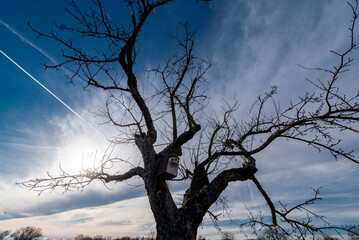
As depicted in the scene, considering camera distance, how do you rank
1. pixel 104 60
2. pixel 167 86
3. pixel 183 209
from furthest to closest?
pixel 167 86 < pixel 104 60 < pixel 183 209

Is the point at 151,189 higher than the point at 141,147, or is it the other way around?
the point at 141,147

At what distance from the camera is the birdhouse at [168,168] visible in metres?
2.82

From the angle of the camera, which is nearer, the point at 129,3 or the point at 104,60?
the point at 129,3

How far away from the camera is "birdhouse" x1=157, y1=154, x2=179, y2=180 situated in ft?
9.27

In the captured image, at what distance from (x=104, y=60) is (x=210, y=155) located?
2.81m

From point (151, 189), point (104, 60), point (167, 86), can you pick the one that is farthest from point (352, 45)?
point (104, 60)

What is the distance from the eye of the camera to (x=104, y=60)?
3420 millimetres

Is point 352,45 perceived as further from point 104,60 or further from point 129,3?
point 104,60

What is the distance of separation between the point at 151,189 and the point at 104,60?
249cm

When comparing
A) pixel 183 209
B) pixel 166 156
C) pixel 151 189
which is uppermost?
pixel 166 156

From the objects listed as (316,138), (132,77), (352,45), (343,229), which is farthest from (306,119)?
(132,77)

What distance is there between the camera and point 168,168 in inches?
111

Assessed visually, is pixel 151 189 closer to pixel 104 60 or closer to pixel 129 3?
pixel 104 60

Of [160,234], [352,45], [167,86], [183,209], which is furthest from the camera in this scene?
[167,86]
